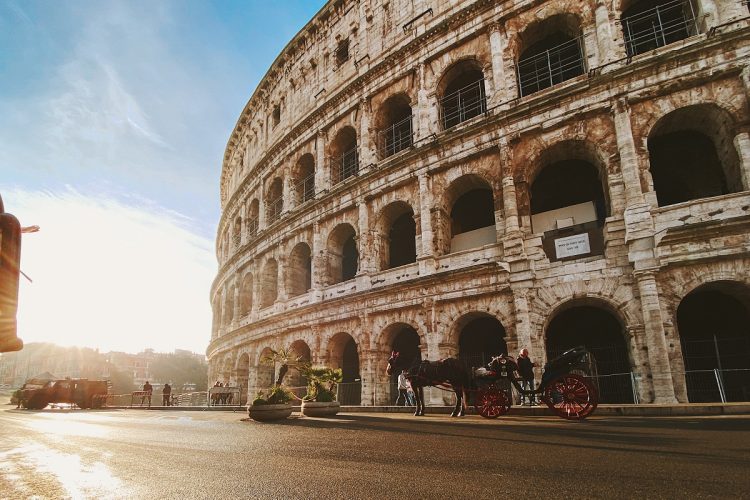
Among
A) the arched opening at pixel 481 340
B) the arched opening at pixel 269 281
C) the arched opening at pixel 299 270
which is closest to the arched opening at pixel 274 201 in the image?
the arched opening at pixel 269 281

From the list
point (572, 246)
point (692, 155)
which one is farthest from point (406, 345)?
point (692, 155)

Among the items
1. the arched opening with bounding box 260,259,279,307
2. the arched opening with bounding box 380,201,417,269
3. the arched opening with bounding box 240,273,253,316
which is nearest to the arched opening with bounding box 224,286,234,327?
the arched opening with bounding box 240,273,253,316

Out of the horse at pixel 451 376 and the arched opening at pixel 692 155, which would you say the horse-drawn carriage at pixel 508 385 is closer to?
the horse at pixel 451 376

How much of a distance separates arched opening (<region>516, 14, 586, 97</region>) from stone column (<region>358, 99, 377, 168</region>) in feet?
19.8

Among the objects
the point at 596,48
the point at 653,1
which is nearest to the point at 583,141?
the point at 596,48

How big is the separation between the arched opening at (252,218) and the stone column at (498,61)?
53.1ft

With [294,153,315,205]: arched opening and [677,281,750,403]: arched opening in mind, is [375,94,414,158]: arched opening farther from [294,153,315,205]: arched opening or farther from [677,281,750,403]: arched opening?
[677,281,750,403]: arched opening

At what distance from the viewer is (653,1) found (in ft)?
44.5

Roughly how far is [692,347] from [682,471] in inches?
414

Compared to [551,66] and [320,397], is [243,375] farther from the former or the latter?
[551,66]

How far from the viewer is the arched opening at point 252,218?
85.8 ft

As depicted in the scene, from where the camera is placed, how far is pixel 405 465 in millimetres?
3791

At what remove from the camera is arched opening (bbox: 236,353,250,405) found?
23.1 meters

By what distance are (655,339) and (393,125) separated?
1191 centimetres
